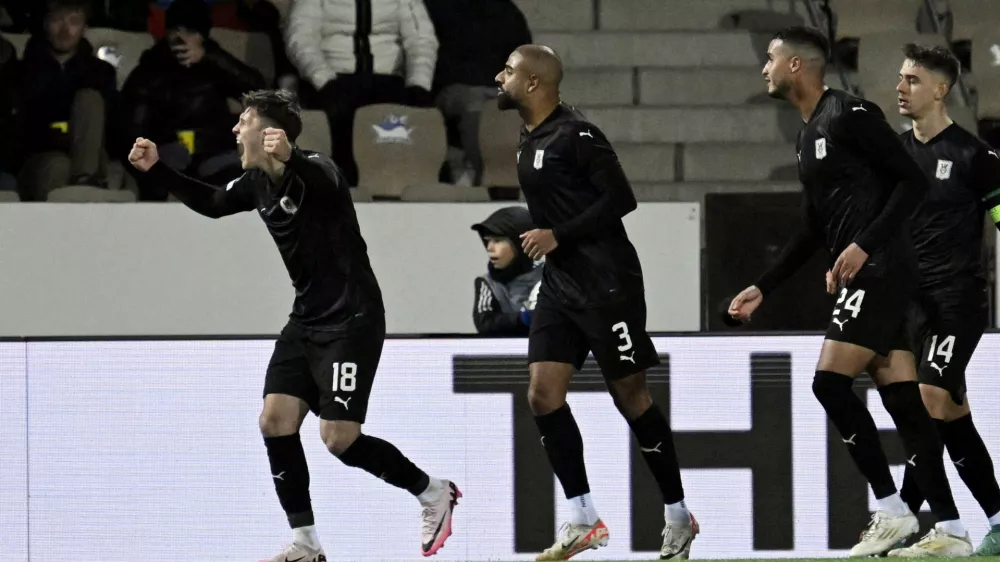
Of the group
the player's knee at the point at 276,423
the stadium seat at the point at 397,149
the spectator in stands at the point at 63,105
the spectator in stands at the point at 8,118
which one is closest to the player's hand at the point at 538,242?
the player's knee at the point at 276,423

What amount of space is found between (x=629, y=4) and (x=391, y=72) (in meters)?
2.02

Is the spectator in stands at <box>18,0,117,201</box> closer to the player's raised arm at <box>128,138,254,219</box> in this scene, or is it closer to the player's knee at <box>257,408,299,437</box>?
the player's raised arm at <box>128,138,254,219</box>

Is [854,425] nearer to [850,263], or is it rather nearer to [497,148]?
[850,263]

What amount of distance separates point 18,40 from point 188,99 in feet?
4.25

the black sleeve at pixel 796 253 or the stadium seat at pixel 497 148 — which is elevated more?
the stadium seat at pixel 497 148

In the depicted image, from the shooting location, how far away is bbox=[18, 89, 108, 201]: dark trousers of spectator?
938 cm

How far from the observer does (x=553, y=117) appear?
19.3 feet

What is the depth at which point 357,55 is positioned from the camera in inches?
397

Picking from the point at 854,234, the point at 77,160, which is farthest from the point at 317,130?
the point at 854,234

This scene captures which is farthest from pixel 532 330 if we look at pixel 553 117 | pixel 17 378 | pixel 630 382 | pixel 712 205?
pixel 712 205

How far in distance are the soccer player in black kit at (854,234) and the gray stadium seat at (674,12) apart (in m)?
5.38

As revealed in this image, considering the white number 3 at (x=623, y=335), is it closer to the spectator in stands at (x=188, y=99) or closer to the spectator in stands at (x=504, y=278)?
the spectator in stands at (x=504, y=278)

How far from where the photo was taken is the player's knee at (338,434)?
5.64 meters

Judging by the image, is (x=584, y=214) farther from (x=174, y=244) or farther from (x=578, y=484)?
(x=174, y=244)
